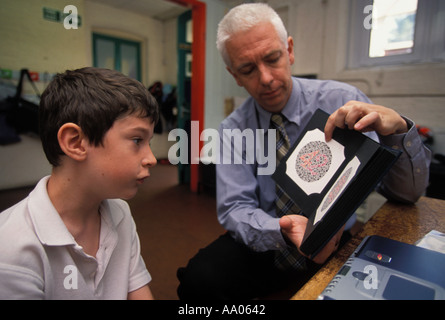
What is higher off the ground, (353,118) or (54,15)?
(54,15)

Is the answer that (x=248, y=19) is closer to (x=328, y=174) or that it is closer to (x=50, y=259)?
(x=328, y=174)

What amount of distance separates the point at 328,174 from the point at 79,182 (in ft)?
1.67

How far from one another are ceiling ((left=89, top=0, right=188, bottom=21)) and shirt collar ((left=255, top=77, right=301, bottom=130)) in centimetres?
257

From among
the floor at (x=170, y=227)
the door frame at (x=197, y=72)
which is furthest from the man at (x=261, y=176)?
the door frame at (x=197, y=72)

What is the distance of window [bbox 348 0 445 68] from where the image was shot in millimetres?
1955

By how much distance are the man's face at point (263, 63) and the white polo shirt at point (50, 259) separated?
2.25 ft

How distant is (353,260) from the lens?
45 centimetres

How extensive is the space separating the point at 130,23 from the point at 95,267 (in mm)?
4468

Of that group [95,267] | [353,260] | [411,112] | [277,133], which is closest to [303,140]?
[353,260]

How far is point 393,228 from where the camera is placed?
0.63 m

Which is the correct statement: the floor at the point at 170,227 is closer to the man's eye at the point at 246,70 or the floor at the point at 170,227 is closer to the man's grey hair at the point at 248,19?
the man's eye at the point at 246,70

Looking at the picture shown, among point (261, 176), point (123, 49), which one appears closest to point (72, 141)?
point (261, 176)

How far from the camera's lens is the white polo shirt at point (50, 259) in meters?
0.44

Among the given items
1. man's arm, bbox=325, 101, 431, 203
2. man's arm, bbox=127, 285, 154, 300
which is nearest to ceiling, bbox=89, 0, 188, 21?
man's arm, bbox=325, 101, 431, 203
